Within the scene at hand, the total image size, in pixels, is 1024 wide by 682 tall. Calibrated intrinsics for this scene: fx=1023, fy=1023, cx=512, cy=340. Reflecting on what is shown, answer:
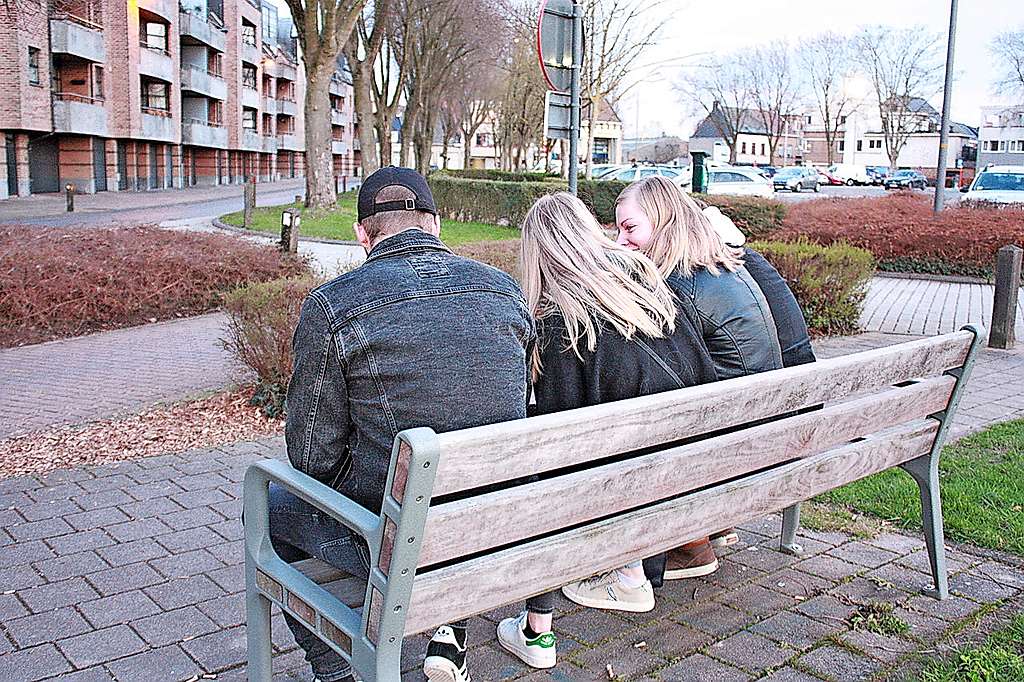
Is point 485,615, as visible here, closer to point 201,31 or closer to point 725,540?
point 725,540

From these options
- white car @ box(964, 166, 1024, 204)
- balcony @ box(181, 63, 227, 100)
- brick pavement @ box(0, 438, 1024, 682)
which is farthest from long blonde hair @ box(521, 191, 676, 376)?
balcony @ box(181, 63, 227, 100)

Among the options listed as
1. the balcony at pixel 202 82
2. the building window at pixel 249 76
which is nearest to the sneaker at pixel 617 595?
the balcony at pixel 202 82

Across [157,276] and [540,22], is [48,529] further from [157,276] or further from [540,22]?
[157,276]

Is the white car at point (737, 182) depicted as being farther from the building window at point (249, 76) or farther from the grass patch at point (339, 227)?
the building window at point (249, 76)

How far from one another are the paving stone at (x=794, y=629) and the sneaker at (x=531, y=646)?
79cm

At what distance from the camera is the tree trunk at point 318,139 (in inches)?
1033

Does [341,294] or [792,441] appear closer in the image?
[341,294]

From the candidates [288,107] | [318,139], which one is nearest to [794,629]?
[318,139]

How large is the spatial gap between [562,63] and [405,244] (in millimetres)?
5920

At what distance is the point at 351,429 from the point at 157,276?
971 centimetres

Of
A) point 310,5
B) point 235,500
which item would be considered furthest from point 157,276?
point 310,5

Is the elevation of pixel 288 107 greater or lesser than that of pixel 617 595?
greater

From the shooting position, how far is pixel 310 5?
25.4 metres

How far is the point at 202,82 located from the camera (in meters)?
61.2
